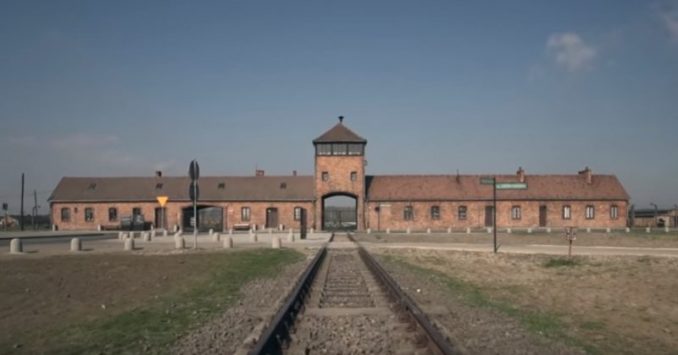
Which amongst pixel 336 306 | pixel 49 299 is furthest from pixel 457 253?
pixel 49 299

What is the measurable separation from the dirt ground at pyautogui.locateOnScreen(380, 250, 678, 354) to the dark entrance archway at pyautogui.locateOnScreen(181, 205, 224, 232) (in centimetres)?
3896

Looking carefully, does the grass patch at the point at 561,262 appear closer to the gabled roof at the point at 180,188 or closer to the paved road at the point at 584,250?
the paved road at the point at 584,250

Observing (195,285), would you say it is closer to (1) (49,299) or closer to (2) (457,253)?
(1) (49,299)

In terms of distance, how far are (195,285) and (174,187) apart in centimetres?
4894

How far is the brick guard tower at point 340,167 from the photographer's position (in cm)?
5609

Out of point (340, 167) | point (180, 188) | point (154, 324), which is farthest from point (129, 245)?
point (180, 188)

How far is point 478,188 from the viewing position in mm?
57812

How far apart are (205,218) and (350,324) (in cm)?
5851

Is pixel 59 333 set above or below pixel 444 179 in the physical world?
below

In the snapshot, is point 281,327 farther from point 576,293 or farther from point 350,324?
point 576,293

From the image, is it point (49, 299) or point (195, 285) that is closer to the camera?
point (49, 299)

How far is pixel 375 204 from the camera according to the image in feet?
184

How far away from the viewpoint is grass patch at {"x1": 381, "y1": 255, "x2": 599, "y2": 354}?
7.92 meters

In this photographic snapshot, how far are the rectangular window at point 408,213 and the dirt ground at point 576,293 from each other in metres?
33.1
